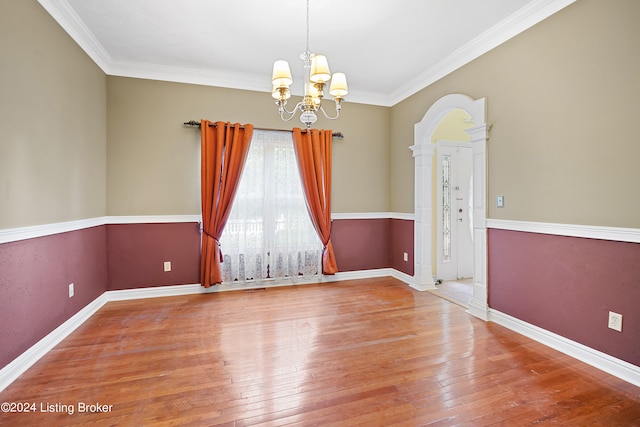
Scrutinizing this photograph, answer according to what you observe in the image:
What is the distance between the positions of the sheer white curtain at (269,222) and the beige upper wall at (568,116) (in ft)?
7.97

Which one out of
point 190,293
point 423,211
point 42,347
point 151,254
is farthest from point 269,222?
point 42,347

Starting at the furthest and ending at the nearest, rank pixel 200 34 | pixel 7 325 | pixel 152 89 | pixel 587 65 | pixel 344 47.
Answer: pixel 152 89, pixel 344 47, pixel 200 34, pixel 587 65, pixel 7 325

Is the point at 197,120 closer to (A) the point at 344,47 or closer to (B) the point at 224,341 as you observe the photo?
(A) the point at 344,47

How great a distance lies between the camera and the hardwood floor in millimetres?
1737

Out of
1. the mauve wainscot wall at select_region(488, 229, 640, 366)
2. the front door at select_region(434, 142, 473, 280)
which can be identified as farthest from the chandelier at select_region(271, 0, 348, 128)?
the front door at select_region(434, 142, 473, 280)

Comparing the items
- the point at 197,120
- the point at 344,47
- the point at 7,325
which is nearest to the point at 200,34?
the point at 197,120

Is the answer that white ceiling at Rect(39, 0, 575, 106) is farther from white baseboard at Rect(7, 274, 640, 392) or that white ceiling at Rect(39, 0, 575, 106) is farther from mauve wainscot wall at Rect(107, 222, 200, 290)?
white baseboard at Rect(7, 274, 640, 392)

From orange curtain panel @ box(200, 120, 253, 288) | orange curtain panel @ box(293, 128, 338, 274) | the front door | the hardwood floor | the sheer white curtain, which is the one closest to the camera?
the hardwood floor

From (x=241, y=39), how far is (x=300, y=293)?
302 centimetres

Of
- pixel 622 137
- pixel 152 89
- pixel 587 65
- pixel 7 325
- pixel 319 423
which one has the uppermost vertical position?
pixel 152 89

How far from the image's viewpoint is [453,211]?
15.5ft

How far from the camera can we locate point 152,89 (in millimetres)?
3828

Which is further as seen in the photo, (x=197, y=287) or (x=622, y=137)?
(x=197, y=287)

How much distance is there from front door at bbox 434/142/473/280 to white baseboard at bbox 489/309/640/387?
1.63 m
